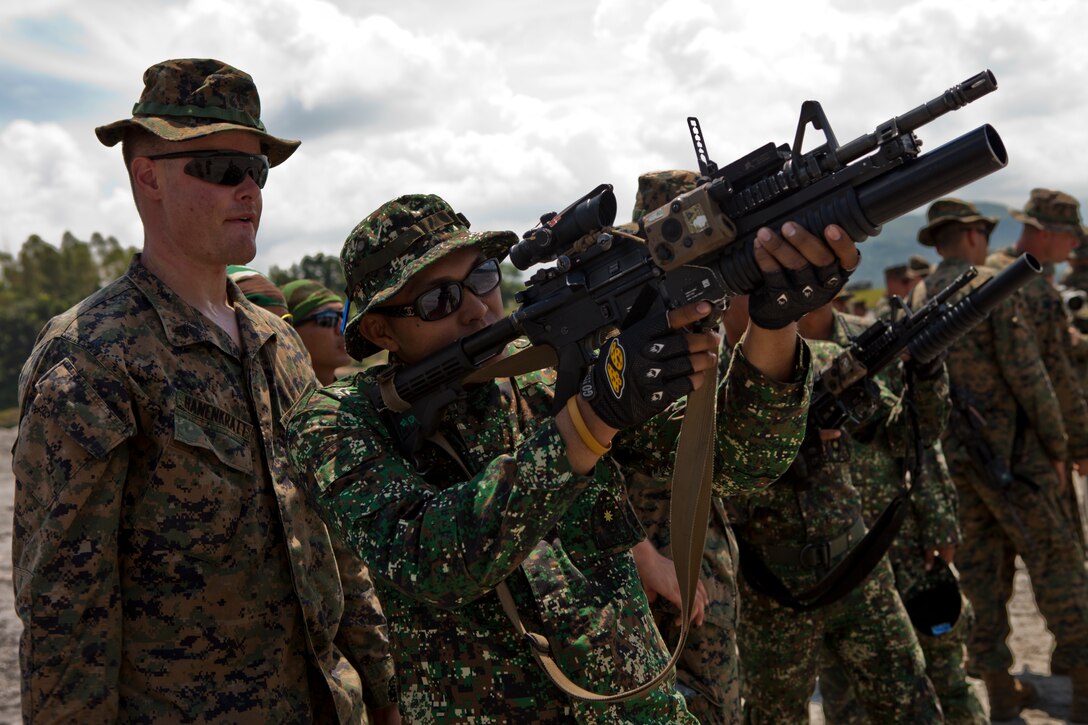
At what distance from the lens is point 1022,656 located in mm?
7891

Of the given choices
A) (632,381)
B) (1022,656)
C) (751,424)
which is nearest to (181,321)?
(632,381)

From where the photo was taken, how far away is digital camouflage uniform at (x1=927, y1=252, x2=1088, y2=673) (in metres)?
6.84

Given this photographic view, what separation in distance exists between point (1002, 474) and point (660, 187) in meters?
3.94

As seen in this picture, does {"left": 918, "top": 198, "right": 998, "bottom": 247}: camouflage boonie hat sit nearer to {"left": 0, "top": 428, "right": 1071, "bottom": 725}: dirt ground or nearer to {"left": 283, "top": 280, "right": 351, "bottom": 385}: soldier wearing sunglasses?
{"left": 0, "top": 428, "right": 1071, "bottom": 725}: dirt ground

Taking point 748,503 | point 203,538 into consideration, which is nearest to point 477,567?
point 203,538

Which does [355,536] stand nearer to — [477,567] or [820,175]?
[477,567]

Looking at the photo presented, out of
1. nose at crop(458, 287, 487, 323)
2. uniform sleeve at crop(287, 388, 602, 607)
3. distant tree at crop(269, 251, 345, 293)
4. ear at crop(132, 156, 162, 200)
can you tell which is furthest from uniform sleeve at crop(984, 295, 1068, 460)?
distant tree at crop(269, 251, 345, 293)

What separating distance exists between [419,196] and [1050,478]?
5851mm

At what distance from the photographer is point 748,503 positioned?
4.86 meters

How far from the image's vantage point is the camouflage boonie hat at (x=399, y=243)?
2.73m

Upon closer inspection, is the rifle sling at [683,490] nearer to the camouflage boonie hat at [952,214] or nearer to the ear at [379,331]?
the ear at [379,331]

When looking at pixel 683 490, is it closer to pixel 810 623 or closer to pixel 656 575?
pixel 656 575

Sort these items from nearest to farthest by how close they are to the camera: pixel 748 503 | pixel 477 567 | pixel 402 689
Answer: pixel 477 567, pixel 402 689, pixel 748 503

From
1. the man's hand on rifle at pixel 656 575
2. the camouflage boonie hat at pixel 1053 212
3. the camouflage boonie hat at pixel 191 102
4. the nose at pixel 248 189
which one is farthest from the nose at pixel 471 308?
the camouflage boonie hat at pixel 1053 212
